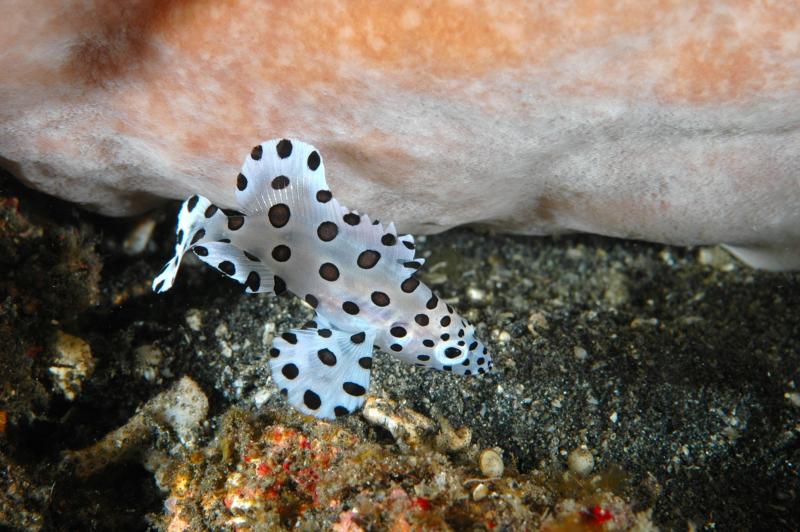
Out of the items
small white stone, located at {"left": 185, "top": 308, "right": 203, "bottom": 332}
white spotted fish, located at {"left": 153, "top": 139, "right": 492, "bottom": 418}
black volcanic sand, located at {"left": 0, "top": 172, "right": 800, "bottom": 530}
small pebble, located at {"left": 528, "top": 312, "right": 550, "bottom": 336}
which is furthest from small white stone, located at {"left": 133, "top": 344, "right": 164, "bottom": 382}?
small pebble, located at {"left": 528, "top": 312, "right": 550, "bottom": 336}

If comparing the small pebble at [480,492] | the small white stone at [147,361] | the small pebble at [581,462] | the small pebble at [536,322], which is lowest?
the small white stone at [147,361]

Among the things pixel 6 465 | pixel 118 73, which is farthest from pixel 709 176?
pixel 6 465

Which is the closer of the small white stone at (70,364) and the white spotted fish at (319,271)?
the white spotted fish at (319,271)

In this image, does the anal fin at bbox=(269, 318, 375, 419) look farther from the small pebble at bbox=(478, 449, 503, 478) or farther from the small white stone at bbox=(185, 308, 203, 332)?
the small white stone at bbox=(185, 308, 203, 332)

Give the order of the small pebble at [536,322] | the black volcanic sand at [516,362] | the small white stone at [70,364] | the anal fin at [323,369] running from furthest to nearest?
the small pebble at [536,322]
the small white stone at [70,364]
the black volcanic sand at [516,362]
the anal fin at [323,369]

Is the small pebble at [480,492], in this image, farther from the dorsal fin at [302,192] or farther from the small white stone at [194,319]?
the small white stone at [194,319]

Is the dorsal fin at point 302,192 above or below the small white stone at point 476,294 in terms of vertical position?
above

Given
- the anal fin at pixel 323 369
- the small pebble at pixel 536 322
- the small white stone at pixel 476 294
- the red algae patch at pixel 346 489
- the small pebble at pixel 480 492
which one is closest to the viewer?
the red algae patch at pixel 346 489

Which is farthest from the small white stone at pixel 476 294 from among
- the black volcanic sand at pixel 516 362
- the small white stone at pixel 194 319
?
the small white stone at pixel 194 319
